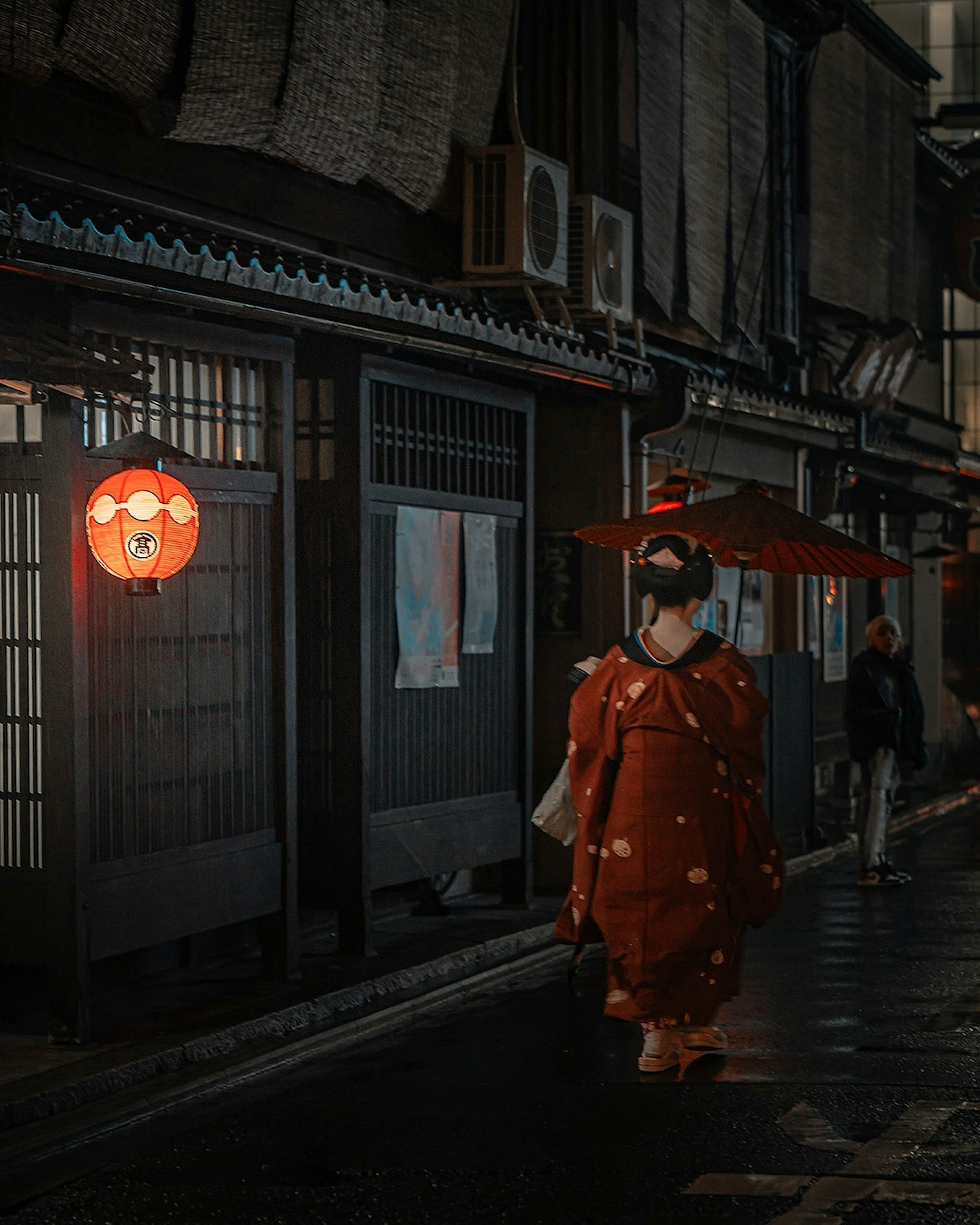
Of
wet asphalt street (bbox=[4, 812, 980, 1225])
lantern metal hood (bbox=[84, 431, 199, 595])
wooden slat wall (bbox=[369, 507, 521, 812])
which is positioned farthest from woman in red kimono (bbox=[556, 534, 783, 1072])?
wooden slat wall (bbox=[369, 507, 521, 812])

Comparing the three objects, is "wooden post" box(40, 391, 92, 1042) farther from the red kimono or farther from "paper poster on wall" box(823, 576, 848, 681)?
"paper poster on wall" box(823, 576, 848, 681)

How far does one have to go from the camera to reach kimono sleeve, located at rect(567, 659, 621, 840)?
30.3ft

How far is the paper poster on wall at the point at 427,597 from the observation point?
13.1 metres

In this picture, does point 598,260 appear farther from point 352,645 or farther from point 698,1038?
point 698,1038

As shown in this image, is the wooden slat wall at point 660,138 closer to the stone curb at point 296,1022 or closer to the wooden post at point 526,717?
the wooden post at point 526,717

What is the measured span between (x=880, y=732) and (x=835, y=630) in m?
9.17

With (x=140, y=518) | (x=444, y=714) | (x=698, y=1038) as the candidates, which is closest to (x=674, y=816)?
(x=698, y=1038)

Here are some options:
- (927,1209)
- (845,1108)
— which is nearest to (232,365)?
(845,1108)

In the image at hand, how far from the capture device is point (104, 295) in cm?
1003

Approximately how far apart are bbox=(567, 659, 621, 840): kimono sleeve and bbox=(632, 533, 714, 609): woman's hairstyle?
0.44 meters

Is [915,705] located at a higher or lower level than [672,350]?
lower

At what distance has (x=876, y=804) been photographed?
54.1 feet

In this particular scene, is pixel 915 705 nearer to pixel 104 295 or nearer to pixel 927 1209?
pixel 104 295

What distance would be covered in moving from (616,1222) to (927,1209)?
1132mm
